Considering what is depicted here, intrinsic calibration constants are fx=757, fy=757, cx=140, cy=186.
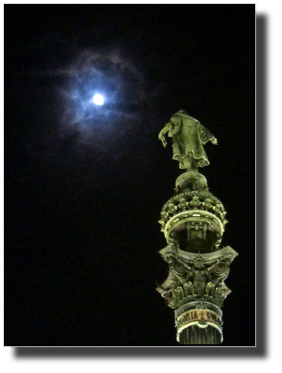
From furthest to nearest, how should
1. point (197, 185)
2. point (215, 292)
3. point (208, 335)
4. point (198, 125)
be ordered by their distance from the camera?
point (198, 125) → point (197, 185) → point (215, 292) → point (208, 335)

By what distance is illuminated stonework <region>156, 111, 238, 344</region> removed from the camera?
1808 cm

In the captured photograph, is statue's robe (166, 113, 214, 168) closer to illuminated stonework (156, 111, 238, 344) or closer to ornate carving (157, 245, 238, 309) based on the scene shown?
illuminated stonework (156, 111, 238, 344)

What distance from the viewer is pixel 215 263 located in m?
19.7

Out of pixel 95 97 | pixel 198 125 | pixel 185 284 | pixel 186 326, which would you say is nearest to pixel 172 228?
pixel 185 284

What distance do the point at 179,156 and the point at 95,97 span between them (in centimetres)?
2519

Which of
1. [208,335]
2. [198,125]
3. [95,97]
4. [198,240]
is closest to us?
[208,335]

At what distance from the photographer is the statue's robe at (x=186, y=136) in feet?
80.9

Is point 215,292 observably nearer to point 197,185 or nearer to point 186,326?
point 186,326

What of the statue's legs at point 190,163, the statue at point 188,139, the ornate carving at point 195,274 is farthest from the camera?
the statue at point 188,139

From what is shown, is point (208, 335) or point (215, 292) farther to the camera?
point (215, 292)

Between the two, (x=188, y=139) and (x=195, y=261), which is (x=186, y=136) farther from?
(x=195, y=261)

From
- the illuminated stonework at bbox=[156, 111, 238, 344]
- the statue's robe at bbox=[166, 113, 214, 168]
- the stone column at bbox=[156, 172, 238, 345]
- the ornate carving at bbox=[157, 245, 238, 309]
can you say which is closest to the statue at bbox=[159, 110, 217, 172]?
the statue's robe at bbox=[166, 113, 214, 168]

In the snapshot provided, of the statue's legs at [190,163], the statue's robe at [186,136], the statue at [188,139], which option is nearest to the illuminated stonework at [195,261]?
the statue's legs at [190,163]

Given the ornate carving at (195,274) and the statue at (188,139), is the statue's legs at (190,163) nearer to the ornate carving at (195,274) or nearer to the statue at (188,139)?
the statue at (188,139)
